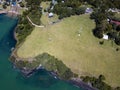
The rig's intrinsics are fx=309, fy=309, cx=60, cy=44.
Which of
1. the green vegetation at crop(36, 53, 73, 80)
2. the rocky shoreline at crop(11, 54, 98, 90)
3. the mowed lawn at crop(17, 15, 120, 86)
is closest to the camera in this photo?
the rocky shoreline at crop(11, 54, 98, 90)

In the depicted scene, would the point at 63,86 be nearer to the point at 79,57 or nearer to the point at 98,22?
the point at 79,57

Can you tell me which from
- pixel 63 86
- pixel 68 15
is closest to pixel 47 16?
pixel 68 15

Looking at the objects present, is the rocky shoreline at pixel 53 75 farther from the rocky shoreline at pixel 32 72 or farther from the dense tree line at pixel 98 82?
the dense tree line at pixel 98 82

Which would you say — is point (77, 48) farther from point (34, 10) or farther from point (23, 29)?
point (34, 10)

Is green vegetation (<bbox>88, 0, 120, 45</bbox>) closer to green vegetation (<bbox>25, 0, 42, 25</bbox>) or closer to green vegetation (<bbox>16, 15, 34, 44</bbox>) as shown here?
green vegetation (<bbox>25, 0, 42, 25</bbox>)

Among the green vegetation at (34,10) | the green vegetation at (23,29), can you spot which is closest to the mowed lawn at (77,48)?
the green vegetation at (23,29)

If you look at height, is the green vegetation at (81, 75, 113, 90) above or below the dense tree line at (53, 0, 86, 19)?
below

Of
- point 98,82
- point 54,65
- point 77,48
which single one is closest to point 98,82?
point 98,82

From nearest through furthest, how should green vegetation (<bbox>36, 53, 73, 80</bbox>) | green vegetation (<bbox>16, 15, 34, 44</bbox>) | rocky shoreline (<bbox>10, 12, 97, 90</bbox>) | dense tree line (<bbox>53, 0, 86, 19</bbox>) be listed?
rocky shoreline (<bbox>10, 12, 97, 90</bbox>) < green vegetation (<bbox>36, 53, 73, 80</bbox>) < green vegetation (<bbox>16, 15, 34, 44</bbox>) < dense tree line (<bbox>53, 0, 86, 19</bbox>)

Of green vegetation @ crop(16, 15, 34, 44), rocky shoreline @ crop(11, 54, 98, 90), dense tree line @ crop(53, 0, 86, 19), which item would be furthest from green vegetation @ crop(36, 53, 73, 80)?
dense tree line @ crop(53, 0, 86, 19)
